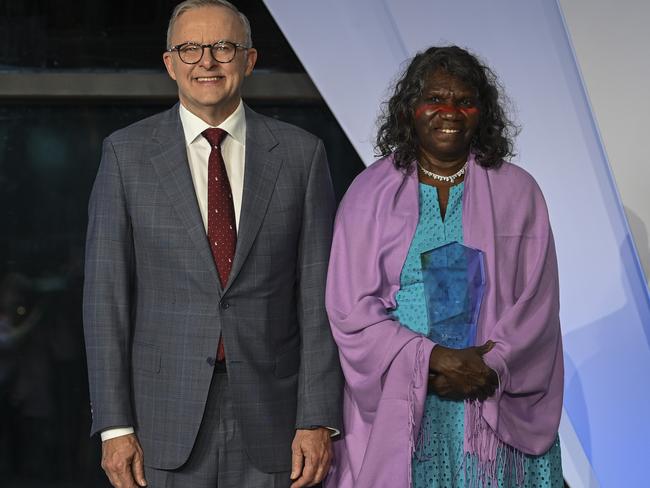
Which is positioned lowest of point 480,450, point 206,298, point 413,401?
point 480,450

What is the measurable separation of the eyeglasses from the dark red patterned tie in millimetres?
229

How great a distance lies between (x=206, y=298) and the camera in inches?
90.3

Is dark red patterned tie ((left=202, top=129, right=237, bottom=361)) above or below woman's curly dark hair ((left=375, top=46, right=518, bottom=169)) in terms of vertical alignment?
below

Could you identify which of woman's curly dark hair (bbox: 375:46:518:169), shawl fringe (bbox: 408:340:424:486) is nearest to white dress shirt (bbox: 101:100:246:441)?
woman's curly dark hair (bbox: 375:46:518:169)

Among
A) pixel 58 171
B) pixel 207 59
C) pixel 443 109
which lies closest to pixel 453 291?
pixel 443 109

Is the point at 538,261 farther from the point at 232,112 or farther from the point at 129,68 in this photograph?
the point at 129,68

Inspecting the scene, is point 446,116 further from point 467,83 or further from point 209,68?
point 209,68

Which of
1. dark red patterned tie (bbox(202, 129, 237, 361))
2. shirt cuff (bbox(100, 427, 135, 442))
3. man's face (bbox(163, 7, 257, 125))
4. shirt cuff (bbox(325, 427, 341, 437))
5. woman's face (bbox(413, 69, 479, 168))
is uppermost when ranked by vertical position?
man's face (bbox(163, 7, 257, 125))

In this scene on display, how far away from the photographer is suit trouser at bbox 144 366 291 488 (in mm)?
2295

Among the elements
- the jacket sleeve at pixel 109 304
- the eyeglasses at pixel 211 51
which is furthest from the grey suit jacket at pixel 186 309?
the eyeglasses at pixel 211 51

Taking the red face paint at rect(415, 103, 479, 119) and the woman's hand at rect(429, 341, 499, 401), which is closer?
the woman's hand at rect(429, 341, 499, 401)

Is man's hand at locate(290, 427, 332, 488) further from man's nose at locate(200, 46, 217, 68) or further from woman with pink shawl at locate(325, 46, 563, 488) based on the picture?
man's nose at locate(200, 46, 217, 68)

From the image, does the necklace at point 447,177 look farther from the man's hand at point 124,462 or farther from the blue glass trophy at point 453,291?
the man's hand at point 124,462

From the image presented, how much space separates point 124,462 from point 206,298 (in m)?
0.39
